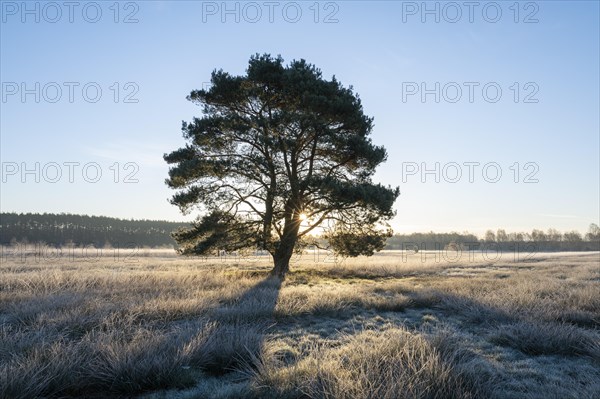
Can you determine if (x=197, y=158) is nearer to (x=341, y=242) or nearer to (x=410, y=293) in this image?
(x=341, y=242)

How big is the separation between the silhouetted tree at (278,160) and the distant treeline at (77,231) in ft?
267

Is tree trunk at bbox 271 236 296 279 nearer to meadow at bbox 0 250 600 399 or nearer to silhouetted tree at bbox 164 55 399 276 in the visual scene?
silhouetted tree at bbox 164 55 399 276

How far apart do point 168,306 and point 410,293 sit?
6.74 meters

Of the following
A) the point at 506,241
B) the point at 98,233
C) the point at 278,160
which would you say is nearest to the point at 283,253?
the point at 278,160

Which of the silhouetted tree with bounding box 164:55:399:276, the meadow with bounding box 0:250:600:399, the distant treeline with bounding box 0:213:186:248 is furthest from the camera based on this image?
the distant treeline with bounding box 0:213:186:248

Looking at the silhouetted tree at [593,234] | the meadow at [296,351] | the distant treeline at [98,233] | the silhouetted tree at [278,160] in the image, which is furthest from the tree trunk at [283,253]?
→ the silhouetted tree at [593,234]

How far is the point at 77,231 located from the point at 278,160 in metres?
101

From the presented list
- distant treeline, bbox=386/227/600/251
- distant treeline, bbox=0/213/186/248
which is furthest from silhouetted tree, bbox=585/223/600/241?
distant treeline, bbox=0/213/186/248

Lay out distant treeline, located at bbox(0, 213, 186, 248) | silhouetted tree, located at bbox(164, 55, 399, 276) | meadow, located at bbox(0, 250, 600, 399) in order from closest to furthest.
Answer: meadow, located at bbox(0, 250, 600, 399)
silhouetted tree, located at bbox(164, 55, 399, 276)
distant treeline, located at bbox(0, 213, 186, 248)

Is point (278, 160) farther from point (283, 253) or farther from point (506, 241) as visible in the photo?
point (506, 241)

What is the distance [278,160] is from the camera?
17.1 metres

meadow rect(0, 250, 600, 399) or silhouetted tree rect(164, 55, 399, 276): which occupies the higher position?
silhouetted tree rect(164, 55, 399, 276)

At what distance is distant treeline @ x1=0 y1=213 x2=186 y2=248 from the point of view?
9106 centimetres

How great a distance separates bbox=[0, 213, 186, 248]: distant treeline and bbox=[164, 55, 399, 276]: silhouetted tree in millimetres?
81490
